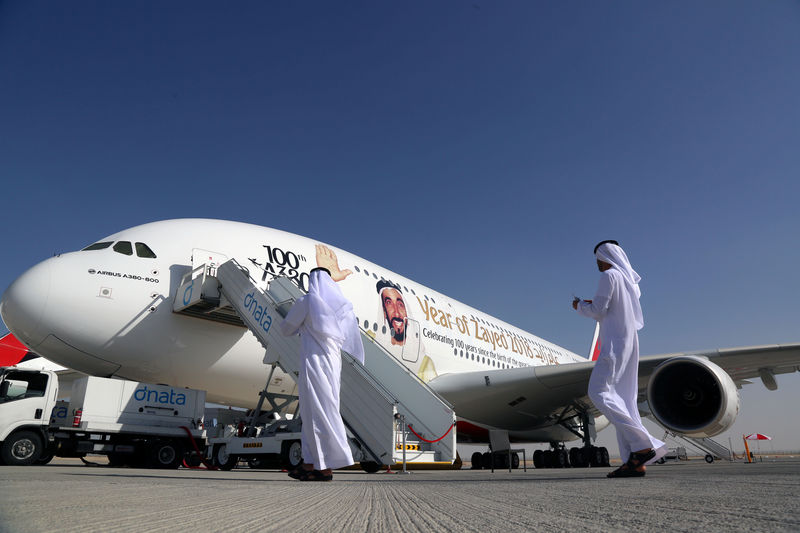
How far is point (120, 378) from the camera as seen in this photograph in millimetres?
6664

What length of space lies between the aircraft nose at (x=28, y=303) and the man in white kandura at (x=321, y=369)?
12.2ft

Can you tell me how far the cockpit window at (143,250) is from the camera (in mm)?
6733

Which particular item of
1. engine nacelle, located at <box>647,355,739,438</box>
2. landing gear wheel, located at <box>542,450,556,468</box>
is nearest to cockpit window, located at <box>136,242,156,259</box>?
engine nacelle, located at <box>647,355,739,438</box>

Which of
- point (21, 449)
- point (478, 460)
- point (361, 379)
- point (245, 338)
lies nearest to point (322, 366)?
point (361, 379)

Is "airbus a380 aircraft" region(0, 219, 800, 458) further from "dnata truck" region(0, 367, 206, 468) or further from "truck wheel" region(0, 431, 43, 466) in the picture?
"truck wheel" region(0, 431, 43, 466)

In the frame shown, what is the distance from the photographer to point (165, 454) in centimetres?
668

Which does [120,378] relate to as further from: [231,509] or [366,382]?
[231,509]

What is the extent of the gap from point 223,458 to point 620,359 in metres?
4.65

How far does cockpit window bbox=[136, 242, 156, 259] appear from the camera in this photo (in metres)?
6.73

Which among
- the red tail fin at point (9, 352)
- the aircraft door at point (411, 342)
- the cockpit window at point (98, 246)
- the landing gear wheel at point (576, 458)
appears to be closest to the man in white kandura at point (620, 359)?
the aircraft door at point (411, 342)

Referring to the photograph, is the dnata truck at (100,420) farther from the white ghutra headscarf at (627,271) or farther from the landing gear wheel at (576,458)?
the landing gear wheel at (576,458)

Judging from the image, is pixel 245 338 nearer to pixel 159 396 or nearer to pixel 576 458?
pixel 159 396

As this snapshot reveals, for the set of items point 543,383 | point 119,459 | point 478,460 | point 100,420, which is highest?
point 543,383

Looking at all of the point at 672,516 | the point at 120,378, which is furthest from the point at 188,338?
the point at 672,516
